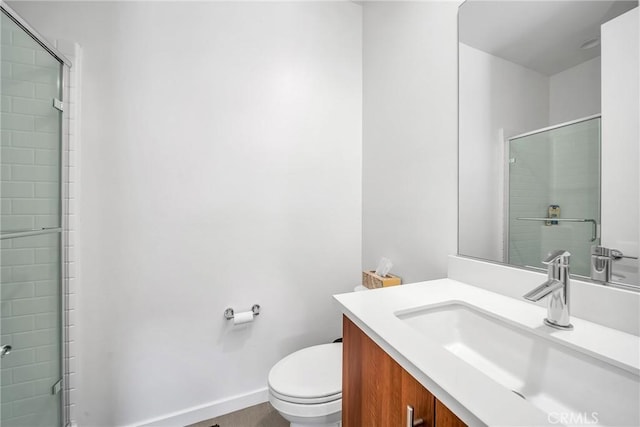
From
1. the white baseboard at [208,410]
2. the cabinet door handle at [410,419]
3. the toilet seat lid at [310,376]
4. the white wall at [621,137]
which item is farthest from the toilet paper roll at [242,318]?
the white wall at [621,137]

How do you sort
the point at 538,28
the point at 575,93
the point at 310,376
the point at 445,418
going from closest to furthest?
the point at 445,418 → the point at 575,93 → the point at 538,28 → the point at 310,376

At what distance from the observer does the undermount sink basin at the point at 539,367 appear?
1.68ft

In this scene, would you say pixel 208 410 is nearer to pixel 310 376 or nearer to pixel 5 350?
pixel 310 376

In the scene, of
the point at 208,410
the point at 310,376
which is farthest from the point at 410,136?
the point at 208,410

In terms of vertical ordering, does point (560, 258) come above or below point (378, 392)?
above

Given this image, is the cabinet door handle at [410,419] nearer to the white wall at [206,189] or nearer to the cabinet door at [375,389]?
the cabinet door at [375,389]

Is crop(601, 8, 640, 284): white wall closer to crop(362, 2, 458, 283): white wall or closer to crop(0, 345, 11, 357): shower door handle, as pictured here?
crop(362, 2, 458, 283): white wall

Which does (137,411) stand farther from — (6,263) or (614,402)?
(614,402)

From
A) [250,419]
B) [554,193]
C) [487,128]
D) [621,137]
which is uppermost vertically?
[487,128]

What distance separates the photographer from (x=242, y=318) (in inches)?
57.9

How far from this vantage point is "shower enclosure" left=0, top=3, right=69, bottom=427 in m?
1.00

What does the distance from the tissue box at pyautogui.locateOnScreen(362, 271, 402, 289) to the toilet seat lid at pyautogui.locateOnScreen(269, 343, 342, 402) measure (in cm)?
39

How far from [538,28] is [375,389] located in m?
1.27

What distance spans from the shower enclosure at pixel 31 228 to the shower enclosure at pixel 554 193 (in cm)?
189
